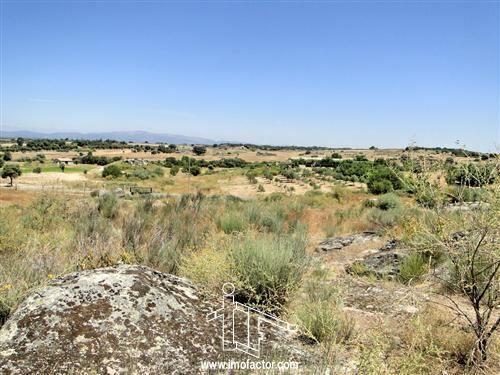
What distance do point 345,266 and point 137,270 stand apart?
609cm

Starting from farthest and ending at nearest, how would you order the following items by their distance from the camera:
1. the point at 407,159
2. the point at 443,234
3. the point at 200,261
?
→ 1. the point at 200,261
2. the point at 407,159
3. the point at 443,234

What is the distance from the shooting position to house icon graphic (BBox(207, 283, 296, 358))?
3.80m

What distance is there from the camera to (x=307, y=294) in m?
5.50

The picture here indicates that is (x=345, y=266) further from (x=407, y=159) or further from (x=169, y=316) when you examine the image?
(x=169, y=316)

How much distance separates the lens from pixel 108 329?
350 centimetres

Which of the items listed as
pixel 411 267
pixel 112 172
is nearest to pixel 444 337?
pixel 411 267

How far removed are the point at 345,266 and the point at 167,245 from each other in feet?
15.0

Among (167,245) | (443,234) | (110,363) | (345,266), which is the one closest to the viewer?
(110,363)

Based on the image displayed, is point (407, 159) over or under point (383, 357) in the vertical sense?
over

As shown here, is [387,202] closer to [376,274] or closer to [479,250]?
[376,274]

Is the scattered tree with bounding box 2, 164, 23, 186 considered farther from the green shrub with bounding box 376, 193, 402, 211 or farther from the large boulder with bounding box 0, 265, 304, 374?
the large boulder with bounding box 0, 265, 304, 374

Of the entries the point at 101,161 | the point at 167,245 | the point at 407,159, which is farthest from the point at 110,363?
the point at 101,161

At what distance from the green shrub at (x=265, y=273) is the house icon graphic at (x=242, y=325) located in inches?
11.3

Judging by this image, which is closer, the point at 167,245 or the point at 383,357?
the point at 383,357
